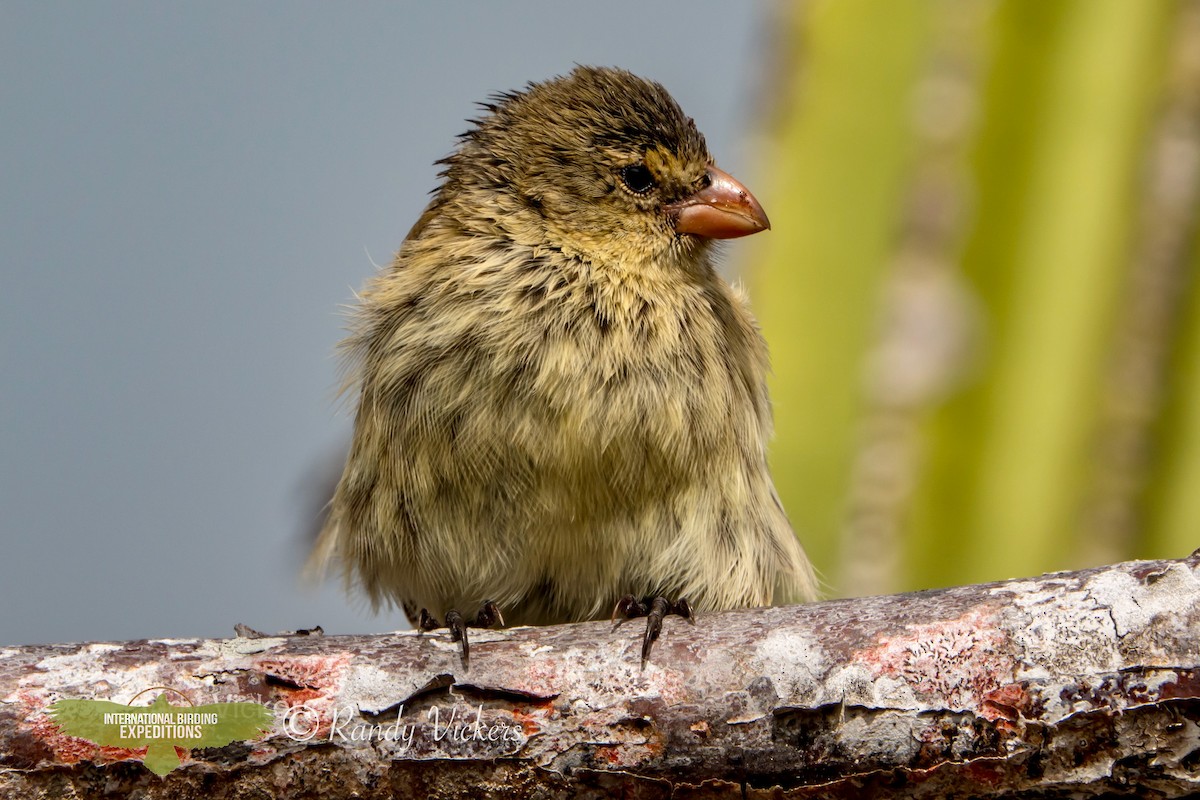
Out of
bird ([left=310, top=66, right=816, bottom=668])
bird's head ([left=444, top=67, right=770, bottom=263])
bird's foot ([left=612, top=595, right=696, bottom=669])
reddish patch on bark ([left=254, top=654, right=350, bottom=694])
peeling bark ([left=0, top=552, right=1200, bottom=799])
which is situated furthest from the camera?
bird's head ([left=444, top=67, right=770, bottom=263])

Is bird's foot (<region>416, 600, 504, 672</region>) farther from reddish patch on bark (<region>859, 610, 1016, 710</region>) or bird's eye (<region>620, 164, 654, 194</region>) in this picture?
bird's eye (<region>620, 164, 654, 194</region>)

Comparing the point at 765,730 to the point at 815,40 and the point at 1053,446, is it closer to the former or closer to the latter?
the point at 1053,446

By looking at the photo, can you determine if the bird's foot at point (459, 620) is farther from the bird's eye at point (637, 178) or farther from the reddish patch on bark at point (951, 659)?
the bird's eye at point (637, 178)

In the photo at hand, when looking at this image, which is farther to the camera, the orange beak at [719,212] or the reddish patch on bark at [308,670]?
the orange beak at [719,212]

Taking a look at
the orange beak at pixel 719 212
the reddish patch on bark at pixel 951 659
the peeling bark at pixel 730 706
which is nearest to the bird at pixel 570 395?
the orange beak at pixel 719 212

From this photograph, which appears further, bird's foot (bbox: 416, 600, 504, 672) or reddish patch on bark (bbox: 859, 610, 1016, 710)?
bird's foot (bbox: 416, 600, 504, 672)

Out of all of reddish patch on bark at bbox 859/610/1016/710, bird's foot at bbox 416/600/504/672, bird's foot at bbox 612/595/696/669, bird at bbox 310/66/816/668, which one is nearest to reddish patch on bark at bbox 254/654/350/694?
bird's foot at bbox 416/600/504/672

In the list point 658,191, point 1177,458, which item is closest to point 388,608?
point 658,191
